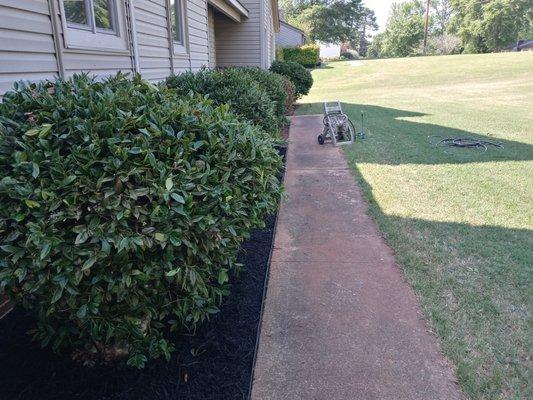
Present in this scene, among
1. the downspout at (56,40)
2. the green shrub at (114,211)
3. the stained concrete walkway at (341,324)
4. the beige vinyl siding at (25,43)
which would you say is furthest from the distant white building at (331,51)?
the green shrub at (114,211)

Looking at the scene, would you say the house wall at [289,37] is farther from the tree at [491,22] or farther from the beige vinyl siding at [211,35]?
the beige vinyl siding at [211,35]

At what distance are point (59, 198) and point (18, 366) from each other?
1.13 meters

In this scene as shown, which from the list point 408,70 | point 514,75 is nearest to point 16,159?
point 514,75

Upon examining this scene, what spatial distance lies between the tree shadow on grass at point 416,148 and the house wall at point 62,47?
3809 mm

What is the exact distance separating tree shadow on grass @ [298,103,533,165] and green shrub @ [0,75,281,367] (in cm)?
530

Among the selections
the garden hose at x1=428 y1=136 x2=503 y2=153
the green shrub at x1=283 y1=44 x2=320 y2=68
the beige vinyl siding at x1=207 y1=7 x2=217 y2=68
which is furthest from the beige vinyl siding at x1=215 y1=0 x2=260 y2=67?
the green shrub at x1=283 y1=44 x2=320 y2=68

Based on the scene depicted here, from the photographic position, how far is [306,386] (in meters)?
2.17

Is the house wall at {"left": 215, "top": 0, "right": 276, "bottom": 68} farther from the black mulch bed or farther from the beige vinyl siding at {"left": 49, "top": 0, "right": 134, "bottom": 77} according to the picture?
the black mulch bed

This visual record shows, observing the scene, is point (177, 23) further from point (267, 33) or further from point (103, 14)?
point (267, 33)

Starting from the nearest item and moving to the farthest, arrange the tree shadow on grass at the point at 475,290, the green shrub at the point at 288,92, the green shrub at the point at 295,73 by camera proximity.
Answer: the tree shadow on grass at the point at 475,290, the green shrub at the point at 288,92, the green shrub at the point at 295,73

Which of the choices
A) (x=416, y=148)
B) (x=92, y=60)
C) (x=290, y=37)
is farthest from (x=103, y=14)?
(x=290, y=37)

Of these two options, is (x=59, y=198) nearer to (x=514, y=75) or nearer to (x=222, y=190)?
(x=222, y=190)

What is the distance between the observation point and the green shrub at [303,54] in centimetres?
3492

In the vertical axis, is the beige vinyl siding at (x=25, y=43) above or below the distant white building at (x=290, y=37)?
below
